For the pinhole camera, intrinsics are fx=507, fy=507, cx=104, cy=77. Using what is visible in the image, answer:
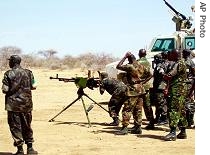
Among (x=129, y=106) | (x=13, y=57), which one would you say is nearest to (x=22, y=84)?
(x=13, y=57)

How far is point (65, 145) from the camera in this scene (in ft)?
28.1

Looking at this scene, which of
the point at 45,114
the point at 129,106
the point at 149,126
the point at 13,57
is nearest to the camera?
the point at 13,57

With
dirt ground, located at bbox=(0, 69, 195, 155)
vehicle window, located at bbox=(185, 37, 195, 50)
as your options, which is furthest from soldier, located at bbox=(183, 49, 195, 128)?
vehicle window, located at bbox=(185, 37, 195, 50)

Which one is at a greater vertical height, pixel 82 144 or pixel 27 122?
pixel 27 122

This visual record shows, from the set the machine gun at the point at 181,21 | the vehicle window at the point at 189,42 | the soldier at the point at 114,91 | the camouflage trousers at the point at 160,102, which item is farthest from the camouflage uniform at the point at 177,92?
the machine gun at the point at 181,21

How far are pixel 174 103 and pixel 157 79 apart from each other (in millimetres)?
2031

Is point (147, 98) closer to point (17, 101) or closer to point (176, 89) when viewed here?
point (176, 89)

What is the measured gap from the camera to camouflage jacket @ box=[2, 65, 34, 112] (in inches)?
288

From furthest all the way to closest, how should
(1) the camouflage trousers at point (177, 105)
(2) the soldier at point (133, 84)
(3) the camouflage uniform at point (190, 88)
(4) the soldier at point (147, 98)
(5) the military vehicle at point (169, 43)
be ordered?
(5) the military vehicle at point (169, 43) → (4) the soldier at point (147, 98) → (3) the camouflage uniform at point (190, 88) → (2) the soldier at point (133, 84) → (1) the camouflage trousers at point (177, 105)

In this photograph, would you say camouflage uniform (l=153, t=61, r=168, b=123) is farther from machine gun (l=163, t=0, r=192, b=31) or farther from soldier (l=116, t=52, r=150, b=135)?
machine gun (l=163, t=0, r=192, b=31)

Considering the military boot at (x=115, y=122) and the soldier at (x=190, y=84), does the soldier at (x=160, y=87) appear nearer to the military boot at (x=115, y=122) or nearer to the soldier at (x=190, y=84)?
the soldier at (x=190, y=84)

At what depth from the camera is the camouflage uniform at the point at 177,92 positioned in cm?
820
